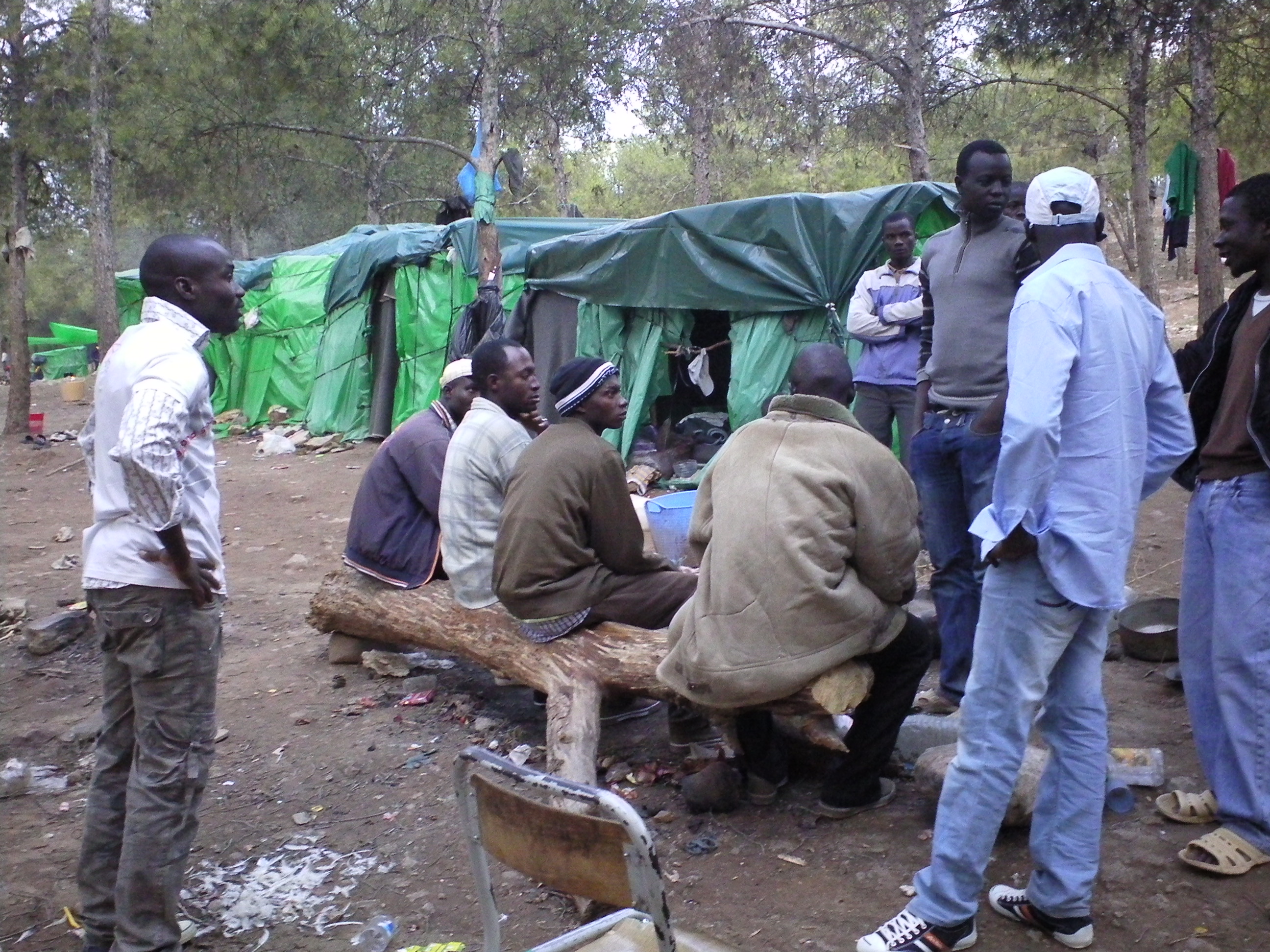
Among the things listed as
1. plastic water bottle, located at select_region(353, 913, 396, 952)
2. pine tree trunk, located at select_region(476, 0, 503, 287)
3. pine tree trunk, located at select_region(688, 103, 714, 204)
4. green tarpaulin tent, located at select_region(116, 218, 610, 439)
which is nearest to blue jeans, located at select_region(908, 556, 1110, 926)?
plastic water bottle, located at select_region(353, 913, 396, 952)

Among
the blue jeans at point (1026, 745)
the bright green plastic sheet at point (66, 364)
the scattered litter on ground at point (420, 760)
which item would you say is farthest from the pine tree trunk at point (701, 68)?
the bright green plastic sheet at point (66, 364)

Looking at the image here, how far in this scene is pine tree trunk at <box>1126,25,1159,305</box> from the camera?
923 centimetres

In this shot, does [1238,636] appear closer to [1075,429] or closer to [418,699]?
[1075,429]

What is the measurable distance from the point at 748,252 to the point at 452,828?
6.46 m

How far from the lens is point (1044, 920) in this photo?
2.87 metres

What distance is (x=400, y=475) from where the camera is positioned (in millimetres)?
5281

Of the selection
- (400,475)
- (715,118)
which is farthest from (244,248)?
(400,475)

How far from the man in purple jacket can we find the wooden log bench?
2.61 metres

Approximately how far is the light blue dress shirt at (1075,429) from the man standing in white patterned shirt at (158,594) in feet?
6.59

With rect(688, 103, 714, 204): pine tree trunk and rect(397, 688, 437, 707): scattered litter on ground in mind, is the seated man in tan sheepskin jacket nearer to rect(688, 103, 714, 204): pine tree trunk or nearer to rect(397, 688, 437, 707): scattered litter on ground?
rect(397, 688, 437, 707): scattered litter on ground

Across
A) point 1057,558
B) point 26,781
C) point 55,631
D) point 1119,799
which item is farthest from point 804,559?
point 55,631

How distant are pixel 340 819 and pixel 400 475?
5.92 ft

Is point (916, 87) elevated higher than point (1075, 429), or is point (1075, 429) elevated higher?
point (916, 87)

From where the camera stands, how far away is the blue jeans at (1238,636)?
308cm
